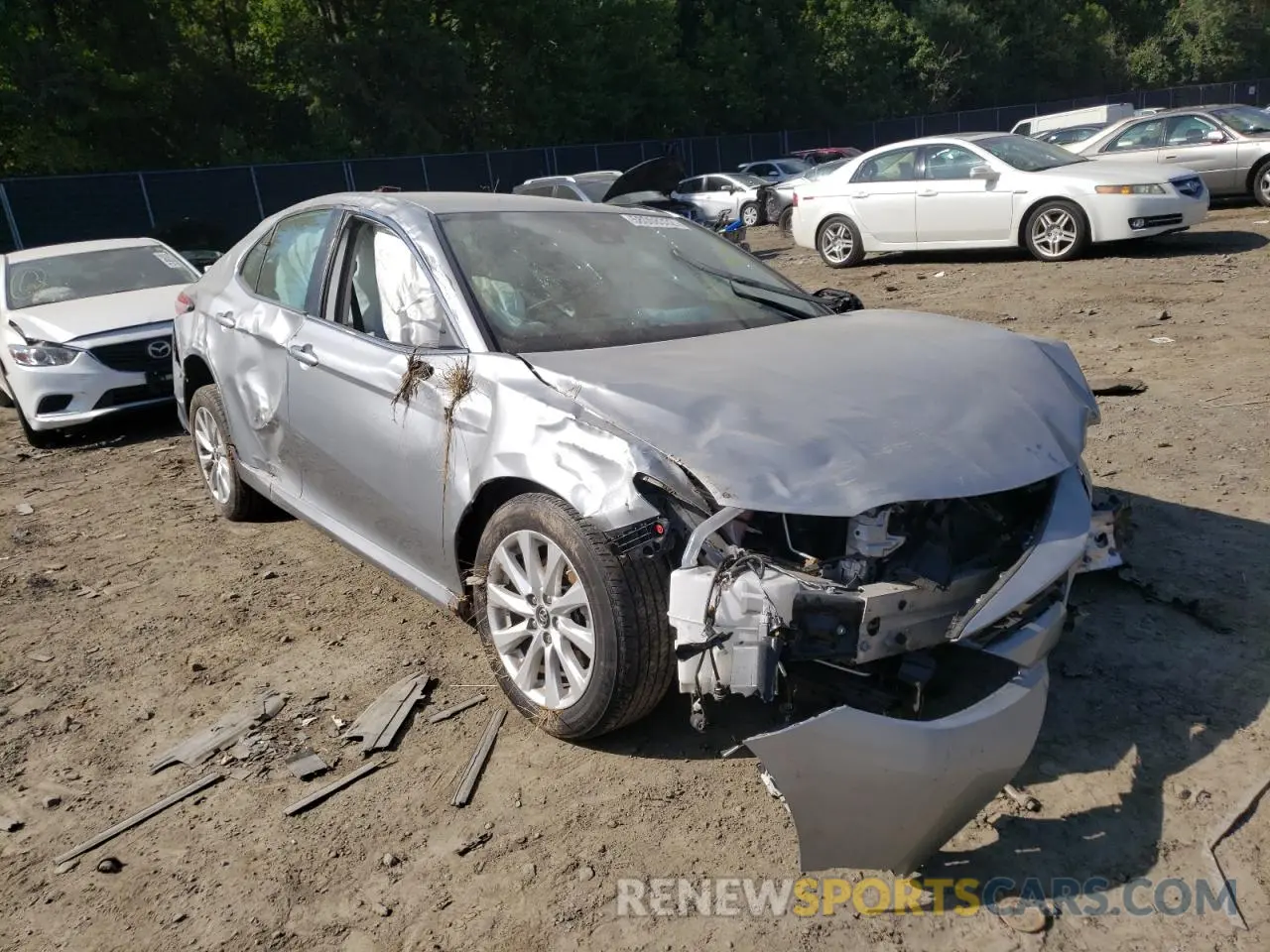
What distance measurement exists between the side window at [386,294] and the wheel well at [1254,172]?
13.7 metres

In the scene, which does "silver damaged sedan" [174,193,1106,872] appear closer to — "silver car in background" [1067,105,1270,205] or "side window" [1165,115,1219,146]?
"silver car in background" [1067,105,1270,205]

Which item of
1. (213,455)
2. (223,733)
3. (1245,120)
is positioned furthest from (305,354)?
(1245,120)

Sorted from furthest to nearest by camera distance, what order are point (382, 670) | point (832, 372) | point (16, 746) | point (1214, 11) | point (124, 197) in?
point (1214, 11) < point (124, 197) < point (382, 670) < point (16, 746) < point (832, 372)

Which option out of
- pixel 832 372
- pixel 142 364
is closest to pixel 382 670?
pixel 832 372

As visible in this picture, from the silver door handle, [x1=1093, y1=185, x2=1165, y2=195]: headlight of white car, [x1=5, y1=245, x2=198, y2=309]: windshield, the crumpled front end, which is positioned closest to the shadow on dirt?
the crumpled front end

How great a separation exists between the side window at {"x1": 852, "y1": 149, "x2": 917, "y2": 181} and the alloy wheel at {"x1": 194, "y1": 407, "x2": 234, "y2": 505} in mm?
9202

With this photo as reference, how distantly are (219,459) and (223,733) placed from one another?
2228mm

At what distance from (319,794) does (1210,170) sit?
14.8 m

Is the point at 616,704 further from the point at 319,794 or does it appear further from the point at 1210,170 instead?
the point at 1210,170

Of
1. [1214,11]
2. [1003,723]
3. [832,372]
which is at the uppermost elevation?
[1214,11]

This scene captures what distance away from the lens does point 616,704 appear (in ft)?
9.45

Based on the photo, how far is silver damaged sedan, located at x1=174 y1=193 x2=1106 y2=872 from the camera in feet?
8.37

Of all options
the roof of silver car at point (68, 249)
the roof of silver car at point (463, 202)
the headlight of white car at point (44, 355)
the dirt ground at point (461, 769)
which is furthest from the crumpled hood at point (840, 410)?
the roof of silver car at point (68, 249)

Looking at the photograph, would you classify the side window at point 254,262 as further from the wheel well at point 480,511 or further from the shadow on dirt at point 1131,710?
the shadow on dirt at point 1131,710
